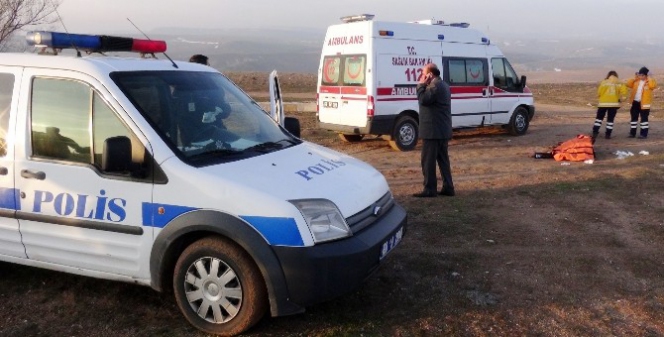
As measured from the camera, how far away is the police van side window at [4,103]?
4059 millimetres

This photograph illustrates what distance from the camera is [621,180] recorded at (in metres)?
8.73

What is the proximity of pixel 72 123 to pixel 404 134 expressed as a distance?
8.39 metres

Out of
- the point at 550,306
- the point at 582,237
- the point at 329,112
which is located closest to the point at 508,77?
the point at 329,112

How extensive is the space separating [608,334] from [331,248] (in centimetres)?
202

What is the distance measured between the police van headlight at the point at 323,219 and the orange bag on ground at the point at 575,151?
784cm

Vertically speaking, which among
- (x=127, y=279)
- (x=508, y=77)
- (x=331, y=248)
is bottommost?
(x=127, y=279)

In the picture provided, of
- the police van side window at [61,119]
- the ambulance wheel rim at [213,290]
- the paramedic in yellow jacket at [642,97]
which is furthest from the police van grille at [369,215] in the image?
the paramedic in yellow jacket at [642,97]

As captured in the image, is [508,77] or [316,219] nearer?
[316,219]

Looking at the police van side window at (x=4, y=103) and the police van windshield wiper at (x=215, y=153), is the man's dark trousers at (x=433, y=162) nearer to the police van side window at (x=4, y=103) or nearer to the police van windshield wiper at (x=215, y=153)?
the police van windshield wiper at (x=215, y=153)

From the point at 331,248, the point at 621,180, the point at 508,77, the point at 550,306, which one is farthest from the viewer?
the point at 508,77

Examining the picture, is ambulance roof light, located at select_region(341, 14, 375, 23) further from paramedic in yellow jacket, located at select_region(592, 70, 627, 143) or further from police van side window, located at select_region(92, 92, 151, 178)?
police van side window, located at select_region(92, 92, 151, 178)

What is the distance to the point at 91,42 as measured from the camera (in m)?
4.34

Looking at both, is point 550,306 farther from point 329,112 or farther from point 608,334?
point 329,112

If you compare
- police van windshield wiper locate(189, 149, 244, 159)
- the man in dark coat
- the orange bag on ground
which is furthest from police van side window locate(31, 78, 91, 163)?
the orange bag on ground
